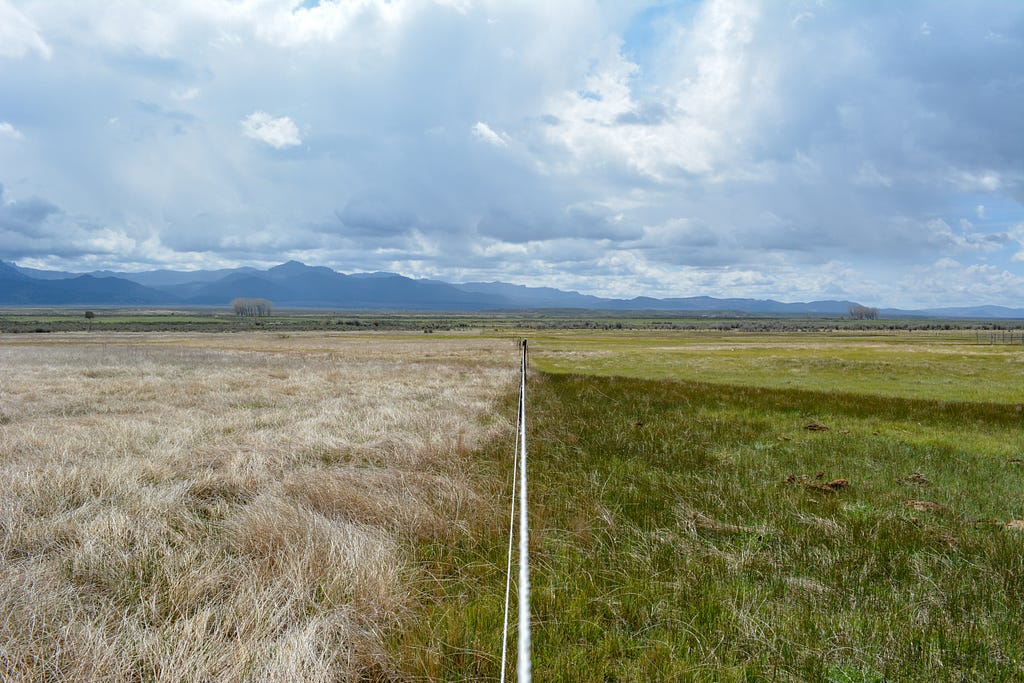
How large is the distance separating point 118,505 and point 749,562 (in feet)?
24.1

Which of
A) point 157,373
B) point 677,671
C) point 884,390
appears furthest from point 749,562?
point 157,373

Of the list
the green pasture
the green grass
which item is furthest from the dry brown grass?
the green pasture

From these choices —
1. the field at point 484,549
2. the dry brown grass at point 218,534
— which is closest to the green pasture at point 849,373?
the field at point 484,549

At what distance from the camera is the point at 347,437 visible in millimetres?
12195

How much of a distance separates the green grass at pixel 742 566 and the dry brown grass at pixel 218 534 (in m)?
0.65

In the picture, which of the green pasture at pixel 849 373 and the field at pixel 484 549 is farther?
the green pasture at pixel 849 373

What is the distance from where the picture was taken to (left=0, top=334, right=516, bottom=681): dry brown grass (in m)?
4.07

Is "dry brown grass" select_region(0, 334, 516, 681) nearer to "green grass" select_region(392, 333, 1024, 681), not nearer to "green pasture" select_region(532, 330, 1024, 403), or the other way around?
"green grass" select_region(392, 333, 1024, 681)

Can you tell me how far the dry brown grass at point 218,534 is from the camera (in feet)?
13.4

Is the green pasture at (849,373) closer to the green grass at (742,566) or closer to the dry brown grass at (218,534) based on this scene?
the green grass at (742,566)

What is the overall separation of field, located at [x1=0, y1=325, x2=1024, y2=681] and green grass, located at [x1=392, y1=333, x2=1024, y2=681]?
31 mm

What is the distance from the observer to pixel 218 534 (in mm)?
6551

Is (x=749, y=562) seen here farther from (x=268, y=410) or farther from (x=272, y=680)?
(x=268, y=410)

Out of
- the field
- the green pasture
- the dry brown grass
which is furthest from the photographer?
the green pasture
